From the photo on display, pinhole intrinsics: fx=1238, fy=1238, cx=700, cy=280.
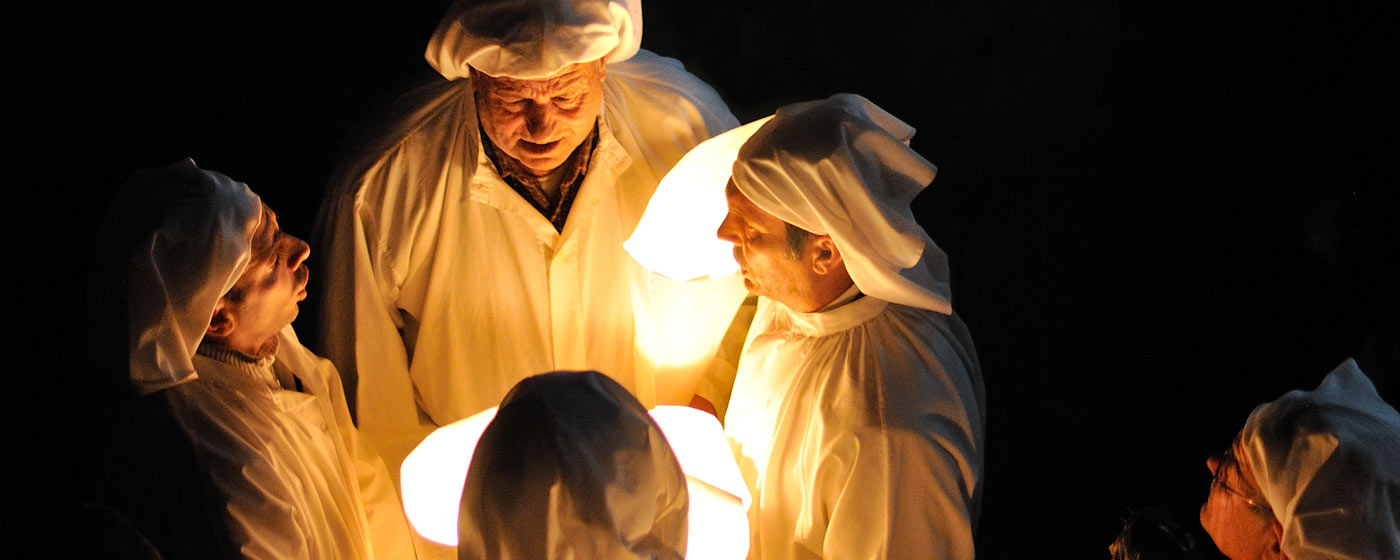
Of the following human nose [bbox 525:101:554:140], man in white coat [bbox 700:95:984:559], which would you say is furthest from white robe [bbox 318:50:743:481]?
man in white coat [bbox 700:95:984:559]

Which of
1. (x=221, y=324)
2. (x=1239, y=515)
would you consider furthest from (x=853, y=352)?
(x=221, y=324)

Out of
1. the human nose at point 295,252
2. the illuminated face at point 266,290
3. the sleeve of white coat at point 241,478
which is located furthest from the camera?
the human nose at point 295,252

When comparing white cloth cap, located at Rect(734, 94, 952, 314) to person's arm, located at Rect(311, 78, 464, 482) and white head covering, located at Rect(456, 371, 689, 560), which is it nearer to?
white head covering, located at Rect(456, 371, 689, 560)

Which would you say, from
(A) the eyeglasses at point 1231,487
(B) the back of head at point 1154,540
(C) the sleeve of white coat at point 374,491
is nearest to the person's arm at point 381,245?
(C) the sleeve of white coat at point 374,491

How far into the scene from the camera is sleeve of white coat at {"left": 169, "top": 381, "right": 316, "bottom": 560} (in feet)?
9.05

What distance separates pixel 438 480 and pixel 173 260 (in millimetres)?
753

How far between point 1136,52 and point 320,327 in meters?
2.81

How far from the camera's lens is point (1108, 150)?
427 centimetres

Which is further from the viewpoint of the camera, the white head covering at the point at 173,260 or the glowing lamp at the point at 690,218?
the glowing lamp at the point at 690,218

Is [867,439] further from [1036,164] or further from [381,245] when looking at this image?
[1036,164]

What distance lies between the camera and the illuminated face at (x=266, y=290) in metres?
2.98

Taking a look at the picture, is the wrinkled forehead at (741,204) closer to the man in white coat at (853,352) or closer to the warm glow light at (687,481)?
the man in white coat at (853,352)

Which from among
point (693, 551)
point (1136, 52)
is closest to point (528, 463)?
point (693, 551)

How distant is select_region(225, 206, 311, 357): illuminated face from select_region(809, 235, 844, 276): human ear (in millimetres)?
1273
